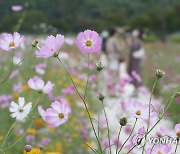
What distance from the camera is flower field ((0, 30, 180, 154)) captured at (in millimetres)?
1061

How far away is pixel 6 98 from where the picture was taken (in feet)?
A: 10.4

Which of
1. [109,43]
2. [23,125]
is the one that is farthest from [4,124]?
[109,43]

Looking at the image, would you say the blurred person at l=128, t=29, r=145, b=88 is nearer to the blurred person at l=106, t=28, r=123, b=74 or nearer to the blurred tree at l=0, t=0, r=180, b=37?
the blurred person at l=106, t=28, r=123, b=74

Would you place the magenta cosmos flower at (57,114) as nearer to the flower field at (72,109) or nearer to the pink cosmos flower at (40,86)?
the flower field at (72,109)

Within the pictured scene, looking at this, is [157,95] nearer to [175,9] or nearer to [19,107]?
[19,107]

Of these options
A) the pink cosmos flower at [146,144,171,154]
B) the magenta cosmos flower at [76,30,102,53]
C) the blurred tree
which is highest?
the blurred tree

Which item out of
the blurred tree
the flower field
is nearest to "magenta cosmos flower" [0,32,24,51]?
the flower field

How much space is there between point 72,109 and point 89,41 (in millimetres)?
2900

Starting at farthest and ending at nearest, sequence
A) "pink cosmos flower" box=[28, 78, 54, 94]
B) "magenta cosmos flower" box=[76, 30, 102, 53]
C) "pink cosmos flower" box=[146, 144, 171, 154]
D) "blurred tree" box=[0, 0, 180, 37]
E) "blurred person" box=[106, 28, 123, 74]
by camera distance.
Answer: "blurred tree" box=[0, 0, 180, 37] < "blurred person" box=[106, 28, 123, 74] < "pink cosmos flower" box=[28, 78, 54, 94] < "magenta cosmos flower" box=[76, 30, 102, 53] < "pink cosmos flower" box=[146, 144, 171, 154]

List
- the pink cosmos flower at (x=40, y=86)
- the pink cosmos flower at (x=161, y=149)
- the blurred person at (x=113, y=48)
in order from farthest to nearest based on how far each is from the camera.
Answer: the blurred person at (x=113, y=48) < the pink cosmos flower at (x=40, y=86) < the pink cosmos flower at (x=161, y=149)

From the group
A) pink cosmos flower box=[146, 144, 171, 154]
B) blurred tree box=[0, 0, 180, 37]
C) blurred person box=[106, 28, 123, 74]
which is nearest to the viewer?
pink cosmos flower box=[146, 144, 171, 154]

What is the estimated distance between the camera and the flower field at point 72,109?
1061 mm

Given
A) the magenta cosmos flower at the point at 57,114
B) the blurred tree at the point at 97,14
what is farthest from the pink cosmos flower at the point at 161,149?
the blurred tree at the point at 97,14

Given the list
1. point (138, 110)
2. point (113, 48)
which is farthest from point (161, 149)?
point (113, 48)
